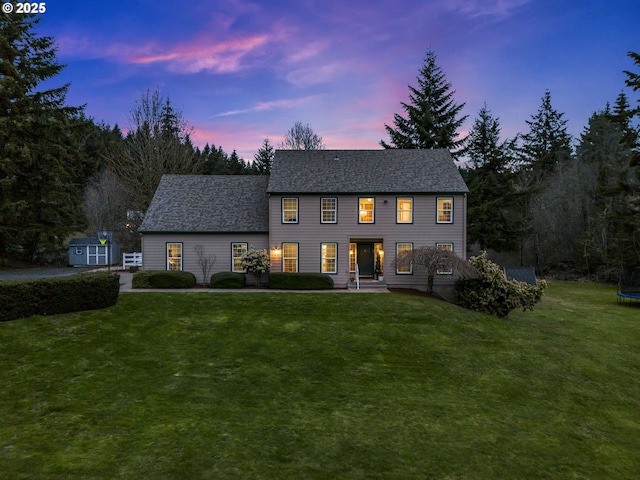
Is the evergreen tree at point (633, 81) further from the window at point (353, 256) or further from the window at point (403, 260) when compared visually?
the window at point (353, 256)

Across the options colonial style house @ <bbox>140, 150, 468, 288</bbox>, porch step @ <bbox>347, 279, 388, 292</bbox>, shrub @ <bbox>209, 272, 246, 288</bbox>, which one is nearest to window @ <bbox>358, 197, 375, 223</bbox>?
colonial style house @ <bbox>140, 150, 468, 288</bbox>

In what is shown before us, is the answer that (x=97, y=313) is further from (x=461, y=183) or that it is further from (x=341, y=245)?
(x=461, y=183)

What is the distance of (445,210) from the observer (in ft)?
69.1

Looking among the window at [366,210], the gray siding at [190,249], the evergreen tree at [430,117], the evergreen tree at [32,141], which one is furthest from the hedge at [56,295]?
the evergreen tree at [430,117]

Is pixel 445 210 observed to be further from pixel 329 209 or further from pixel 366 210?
pixel 329 209

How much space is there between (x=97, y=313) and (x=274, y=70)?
746 inches

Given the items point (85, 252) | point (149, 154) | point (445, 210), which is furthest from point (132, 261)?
point (445, 210)

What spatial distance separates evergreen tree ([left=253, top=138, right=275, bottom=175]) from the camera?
164 ft

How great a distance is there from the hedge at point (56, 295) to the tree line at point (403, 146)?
16.5 metres

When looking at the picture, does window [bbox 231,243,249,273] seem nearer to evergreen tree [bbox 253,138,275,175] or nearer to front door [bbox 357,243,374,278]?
front door [bbox 357,243,374,278]

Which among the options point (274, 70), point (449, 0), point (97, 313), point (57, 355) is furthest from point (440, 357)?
point (274, 70)

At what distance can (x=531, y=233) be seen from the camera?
3453 centimetres

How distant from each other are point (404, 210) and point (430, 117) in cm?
1994

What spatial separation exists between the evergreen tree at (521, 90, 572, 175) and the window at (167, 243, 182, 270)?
146 feet
